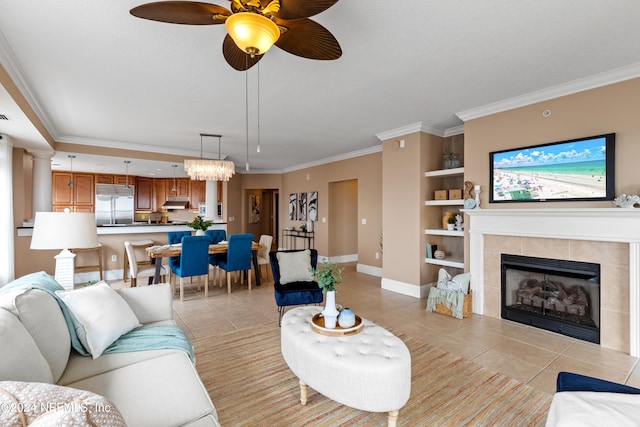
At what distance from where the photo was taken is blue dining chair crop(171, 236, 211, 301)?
4.33 m

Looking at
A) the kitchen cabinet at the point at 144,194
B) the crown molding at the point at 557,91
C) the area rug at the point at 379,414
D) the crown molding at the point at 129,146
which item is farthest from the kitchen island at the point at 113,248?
the crown molding at the point at 557,91

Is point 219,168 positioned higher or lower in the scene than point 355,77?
lower

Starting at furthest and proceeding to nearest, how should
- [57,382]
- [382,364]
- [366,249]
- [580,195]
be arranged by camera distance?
[366,249] → [580,195] → [382,364] → [57,382]

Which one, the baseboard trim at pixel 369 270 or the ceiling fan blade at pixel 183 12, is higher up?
the ceiling fan blade at pixel 183 12

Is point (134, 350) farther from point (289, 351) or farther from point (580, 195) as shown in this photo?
point (580, 195)

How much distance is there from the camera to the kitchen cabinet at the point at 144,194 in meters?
9.34

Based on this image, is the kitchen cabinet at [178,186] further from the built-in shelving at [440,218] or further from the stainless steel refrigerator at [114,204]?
the built-in shelving at [440,218]

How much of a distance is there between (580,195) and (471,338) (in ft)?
6.01

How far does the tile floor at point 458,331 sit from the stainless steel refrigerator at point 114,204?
5.43 meters

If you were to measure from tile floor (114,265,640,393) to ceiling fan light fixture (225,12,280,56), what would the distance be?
2845 millimetres

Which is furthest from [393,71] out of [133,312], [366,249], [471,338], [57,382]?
[366,249]

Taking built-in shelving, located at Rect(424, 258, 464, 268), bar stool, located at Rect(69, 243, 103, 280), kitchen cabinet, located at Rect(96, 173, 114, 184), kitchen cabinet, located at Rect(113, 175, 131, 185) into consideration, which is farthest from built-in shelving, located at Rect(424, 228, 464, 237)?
kitchen cabinet, located at Rect(96, 173, 114, 184)

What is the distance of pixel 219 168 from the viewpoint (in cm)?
505

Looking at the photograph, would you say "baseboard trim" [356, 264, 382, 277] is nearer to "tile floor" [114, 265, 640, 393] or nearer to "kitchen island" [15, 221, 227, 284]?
"tile floor" [114, 265, 640, 393]
